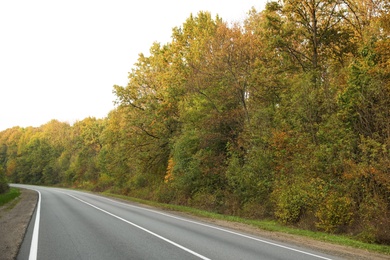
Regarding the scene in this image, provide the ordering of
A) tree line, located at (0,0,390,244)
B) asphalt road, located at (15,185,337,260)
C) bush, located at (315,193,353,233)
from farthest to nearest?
1. tree line, located at (0,0,390,244)
2. bush, located at (315,193,353,233)
3. asphalt road, located at (15,185,337,260)

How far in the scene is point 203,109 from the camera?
23375mm

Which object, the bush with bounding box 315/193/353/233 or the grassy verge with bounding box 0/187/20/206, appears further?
the grassy verge with bounding box 0/187/20/206

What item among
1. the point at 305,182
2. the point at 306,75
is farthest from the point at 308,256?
the point at 306,75

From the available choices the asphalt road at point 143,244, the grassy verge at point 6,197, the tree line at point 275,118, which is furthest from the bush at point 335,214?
the grassy verge at point 6,197

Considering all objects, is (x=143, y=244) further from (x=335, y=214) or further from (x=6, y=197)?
(x=6, y=197)

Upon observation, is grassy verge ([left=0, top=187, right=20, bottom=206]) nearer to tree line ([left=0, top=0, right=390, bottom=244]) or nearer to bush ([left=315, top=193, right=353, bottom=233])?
tree line ([left=0, top=0, right=390, bottom=244])

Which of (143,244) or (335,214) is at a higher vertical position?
(335,214)

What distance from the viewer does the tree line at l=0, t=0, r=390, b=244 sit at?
12505 mm

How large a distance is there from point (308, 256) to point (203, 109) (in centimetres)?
1661

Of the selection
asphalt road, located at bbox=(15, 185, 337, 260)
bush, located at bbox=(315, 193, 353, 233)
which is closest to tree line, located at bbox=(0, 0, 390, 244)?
bush, located at bbox=(315, 193, 353, 233)

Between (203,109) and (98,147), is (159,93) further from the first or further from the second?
(98,147)

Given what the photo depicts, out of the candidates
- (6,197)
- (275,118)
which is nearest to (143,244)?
(275,118)

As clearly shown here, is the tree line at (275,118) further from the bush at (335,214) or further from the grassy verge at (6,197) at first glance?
the grassy verge at (6,197)

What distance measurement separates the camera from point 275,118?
18.4m
